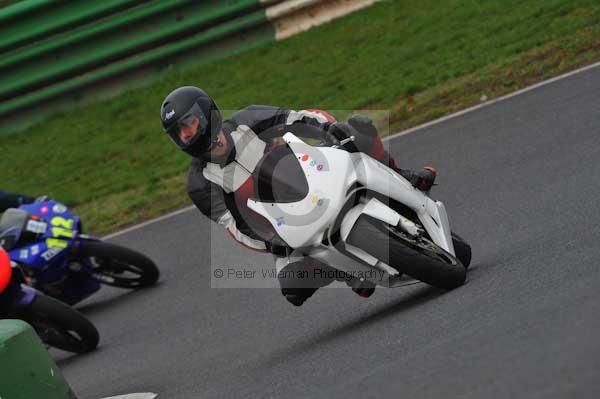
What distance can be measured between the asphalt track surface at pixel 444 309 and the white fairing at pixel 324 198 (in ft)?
2.03

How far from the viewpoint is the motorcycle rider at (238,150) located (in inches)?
261

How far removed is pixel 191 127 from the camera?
659cm

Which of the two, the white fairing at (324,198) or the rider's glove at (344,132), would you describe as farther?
the rider's glove at (344,132)

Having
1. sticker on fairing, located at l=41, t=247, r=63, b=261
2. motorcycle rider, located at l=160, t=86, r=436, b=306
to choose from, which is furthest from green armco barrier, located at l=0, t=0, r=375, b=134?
motorcycle rider, located at l=160, t=86, r=436, b=306

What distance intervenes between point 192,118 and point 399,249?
1345 mm

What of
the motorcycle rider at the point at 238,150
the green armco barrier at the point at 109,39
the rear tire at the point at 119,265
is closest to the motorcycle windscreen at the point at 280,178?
the motorcycle rider at the point at 238,150

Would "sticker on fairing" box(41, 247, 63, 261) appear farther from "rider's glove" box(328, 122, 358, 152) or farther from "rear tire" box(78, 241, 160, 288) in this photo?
"rider's glove" box(328, 122, 358, 152)

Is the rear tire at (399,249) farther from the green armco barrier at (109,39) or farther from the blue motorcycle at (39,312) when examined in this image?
the green armco barrier at (109,39)

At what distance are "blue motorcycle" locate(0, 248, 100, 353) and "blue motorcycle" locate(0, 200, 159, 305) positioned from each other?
41.7 inches

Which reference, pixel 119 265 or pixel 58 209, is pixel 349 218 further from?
pixel 58 209

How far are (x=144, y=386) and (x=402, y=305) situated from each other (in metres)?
1.65

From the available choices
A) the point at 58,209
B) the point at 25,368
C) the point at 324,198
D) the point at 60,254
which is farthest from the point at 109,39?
the point at 25,368

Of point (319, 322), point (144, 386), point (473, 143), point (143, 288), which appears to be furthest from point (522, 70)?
point (144, 386)

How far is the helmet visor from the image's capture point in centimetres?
659
